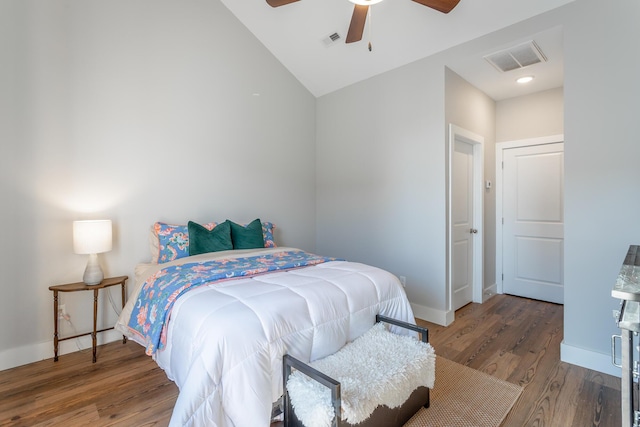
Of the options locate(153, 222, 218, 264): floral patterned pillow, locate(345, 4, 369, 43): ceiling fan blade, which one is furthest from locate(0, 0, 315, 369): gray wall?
locate(345, 4, 369, 43): ceiling fan blade

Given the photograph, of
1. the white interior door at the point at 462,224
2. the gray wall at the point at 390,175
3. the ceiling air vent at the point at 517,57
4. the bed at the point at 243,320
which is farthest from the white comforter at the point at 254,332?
the ceiling air vent at the point at 517,57

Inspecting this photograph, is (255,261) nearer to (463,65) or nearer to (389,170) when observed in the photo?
(389,170)

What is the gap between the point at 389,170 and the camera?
364 cm

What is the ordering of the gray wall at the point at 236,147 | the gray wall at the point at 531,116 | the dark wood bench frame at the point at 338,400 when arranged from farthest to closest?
the gray wall at the point at 531,116
the gray wall at the point at 236,147
the dark wood bench frame at the point at 338,400

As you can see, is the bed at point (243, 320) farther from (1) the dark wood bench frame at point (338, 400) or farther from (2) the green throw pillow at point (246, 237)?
(2) the green throw pillow at point (246, 237)

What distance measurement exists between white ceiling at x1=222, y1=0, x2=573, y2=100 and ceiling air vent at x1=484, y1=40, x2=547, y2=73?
6 centimetres

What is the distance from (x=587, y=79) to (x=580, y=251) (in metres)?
1.28

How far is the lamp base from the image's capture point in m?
2.49

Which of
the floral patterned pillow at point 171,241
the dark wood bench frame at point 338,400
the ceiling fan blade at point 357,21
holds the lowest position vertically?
the dark wood bench frame at point 338,400

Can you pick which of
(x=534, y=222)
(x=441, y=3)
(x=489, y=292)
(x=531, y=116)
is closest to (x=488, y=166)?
(x=531, y=116)

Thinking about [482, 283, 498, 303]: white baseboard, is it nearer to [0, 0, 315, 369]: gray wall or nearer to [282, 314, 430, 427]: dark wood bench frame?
[282, 314, 430, 427]: dark wood bench frame

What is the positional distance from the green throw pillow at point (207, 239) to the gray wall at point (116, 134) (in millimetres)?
371

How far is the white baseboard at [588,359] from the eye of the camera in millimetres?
2223

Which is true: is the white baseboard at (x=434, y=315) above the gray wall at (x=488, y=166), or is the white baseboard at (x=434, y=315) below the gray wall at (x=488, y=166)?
below
